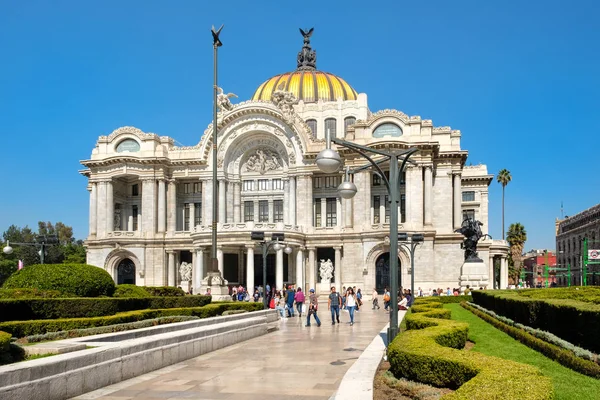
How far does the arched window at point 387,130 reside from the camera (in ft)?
200

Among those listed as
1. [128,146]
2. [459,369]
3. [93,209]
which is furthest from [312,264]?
[459,369]

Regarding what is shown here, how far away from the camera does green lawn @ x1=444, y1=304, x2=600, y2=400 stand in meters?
9.87

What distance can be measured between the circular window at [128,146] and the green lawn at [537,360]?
5169 centimetres

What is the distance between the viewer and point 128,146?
67.8 m

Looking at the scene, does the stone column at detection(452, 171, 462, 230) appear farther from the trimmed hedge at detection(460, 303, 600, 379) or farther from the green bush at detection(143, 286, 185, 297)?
the trimmed hedge at detection(460, 303, 600, 379)

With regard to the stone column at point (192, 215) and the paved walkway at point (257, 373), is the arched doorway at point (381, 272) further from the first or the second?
the paved walkway at point (257, 373)

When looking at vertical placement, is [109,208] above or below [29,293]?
above

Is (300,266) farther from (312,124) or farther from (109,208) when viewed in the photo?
(109,208)

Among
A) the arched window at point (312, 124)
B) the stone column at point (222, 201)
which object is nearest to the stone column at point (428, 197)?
the arched window at point (312, 124)

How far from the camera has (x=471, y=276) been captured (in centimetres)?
5188

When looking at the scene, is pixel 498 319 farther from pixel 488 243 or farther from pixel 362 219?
pixel 488 243

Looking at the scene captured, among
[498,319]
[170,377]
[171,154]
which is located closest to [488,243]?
[171,154]

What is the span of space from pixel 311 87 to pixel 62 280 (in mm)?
57106

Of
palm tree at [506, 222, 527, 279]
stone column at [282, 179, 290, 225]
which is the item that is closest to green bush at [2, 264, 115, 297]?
stone column at [282, 179, 290, 225]
